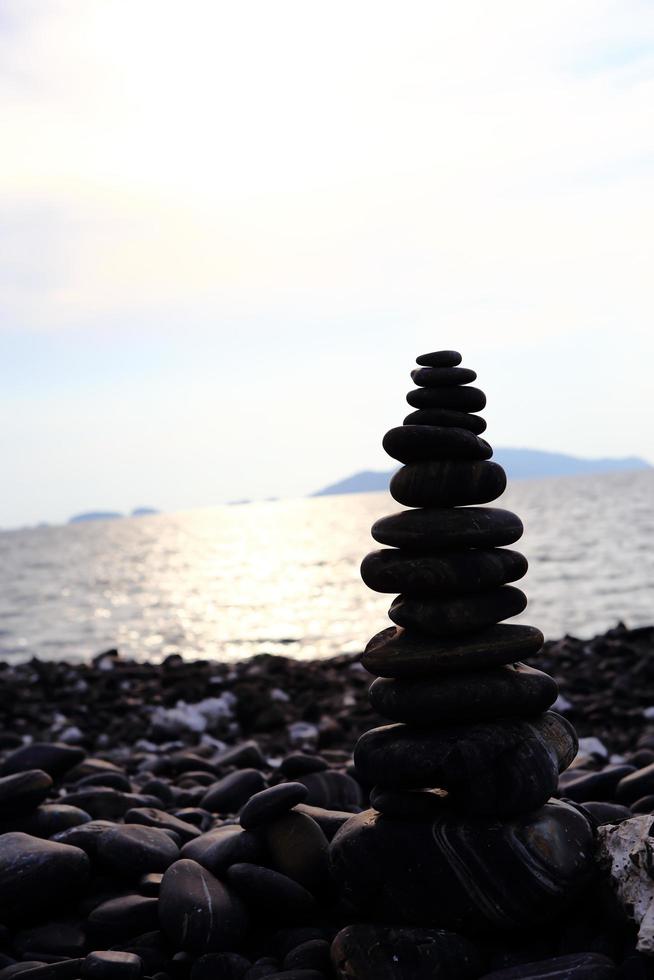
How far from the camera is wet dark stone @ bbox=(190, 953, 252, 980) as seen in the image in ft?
17.4

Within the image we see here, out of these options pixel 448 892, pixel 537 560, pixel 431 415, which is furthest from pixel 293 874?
pixel 537 560

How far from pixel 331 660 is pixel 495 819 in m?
13.7

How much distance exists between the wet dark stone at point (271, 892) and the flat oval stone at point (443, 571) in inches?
65.6

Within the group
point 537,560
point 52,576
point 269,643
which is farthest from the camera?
point 52,576

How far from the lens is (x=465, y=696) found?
549 centimetres

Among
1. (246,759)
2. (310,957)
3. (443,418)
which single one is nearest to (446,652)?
(443,418)

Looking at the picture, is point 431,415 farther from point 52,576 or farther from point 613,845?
point 52,576

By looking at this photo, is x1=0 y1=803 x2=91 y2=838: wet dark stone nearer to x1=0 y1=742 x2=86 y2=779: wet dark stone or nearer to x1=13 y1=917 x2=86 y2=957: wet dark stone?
x1=13 y1=917 x2=86 y2=957: wet dark stone

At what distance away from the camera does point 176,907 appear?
5680mm

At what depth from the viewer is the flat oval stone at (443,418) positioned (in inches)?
229

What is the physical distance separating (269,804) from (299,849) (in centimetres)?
30

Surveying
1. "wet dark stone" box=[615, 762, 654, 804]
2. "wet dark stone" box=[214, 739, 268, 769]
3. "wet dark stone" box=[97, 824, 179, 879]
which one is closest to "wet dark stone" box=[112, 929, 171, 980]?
"wet dark stone" box=[97, 824, 179, 879]

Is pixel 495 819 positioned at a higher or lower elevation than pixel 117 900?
higher

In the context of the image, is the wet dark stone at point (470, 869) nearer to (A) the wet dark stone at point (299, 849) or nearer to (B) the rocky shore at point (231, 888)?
(B) the rocky shore at point (231, 888)
